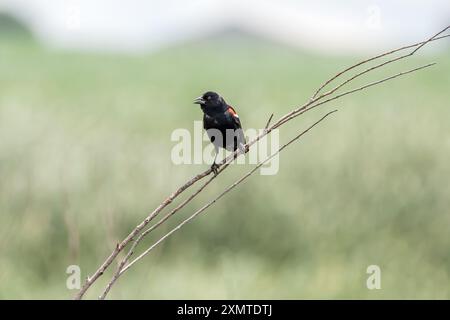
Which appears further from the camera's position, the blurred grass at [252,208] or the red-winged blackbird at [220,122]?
the blurred grass at [252,208]

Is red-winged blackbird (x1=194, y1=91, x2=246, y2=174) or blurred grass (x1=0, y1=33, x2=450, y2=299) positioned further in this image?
blurred grass (x1=0, y1=33, x2=450, y2=299)

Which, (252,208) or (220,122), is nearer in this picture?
(220,122)

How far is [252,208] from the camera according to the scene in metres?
7.93

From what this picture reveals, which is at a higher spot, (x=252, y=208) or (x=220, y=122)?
(x=252, y=208)

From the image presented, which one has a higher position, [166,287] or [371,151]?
[371,151]

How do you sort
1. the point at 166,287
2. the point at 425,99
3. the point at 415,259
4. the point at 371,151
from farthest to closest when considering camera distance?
the point at 425,99, the point at 371,151, the point at 415,259, the point at 166,287

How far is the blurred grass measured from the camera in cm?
711

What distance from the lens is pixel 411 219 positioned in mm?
7832

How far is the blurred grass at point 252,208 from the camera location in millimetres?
7109

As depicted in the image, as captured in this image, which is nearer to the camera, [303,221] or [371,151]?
[303,221]
